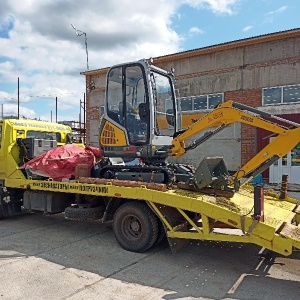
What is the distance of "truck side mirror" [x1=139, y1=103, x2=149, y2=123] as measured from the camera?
659 centimetres

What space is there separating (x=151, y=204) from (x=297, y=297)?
2.49m

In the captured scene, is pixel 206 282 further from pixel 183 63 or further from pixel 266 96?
pixel 183 63

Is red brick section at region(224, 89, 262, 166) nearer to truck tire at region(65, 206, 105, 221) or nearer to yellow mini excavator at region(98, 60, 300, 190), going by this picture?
yellow mini excavator at region(98, 60, 300, 190)

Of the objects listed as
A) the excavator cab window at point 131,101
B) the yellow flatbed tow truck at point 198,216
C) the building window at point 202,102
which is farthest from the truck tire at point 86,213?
the building window at point 202,102

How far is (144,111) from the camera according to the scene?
261 inches

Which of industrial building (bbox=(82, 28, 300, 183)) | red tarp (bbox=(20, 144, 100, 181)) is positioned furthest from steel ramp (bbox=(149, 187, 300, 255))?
industrial building (bbox=(82, 28, 300, 183))

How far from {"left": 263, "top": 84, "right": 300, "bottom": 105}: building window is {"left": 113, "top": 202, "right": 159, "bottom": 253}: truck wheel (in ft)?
34.0

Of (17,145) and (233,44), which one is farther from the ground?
(233,44)

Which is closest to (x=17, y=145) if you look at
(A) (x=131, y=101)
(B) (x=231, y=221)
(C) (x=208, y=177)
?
(A) (x=131, y=101)

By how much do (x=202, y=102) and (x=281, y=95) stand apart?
3.56m

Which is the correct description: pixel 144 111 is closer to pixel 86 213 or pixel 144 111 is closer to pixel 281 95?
pixel 86 213

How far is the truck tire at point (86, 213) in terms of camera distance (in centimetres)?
678

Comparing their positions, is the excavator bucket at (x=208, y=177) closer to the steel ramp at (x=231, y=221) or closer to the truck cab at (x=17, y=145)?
the steel ramp at (x=231, y=221)

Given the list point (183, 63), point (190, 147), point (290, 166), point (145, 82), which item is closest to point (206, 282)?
point (190, 147)
